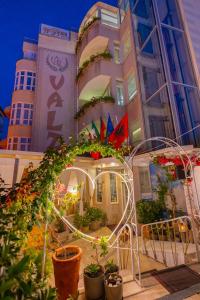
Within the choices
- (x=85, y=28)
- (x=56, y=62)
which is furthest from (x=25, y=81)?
(x=85, y=28)

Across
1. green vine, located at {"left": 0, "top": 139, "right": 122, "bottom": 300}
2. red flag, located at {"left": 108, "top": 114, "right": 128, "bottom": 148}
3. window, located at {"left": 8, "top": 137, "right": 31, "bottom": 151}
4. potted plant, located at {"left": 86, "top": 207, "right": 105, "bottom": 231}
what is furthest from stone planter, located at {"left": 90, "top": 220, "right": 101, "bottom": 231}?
window, located at {"left": 8, "top": 137, "right": 31, "bottom": 151}

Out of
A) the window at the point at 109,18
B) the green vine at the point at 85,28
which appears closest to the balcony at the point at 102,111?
the green vine at the point at 85,28

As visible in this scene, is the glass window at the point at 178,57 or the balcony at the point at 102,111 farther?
the balcony at the point at 102,111

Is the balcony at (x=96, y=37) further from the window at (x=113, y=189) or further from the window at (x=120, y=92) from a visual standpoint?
the window at (x=113, y=189)

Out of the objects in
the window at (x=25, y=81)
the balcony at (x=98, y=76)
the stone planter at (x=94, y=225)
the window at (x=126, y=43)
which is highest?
the window at (x=126, y=43)

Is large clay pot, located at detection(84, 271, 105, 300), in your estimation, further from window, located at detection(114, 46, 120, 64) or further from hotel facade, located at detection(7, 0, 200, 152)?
window, located at detection(114, 46, 120, 64)

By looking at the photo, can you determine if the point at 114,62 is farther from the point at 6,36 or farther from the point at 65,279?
the point at 6,36

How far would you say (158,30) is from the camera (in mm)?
11789

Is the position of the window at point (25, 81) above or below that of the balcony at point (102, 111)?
above

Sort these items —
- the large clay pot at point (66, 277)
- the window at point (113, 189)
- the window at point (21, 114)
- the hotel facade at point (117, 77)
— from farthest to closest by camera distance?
the window at point (21, 114)
the window at point (113, 189)
the hotel facade at point (117, 77)
the large clay pot at point (66, 277)

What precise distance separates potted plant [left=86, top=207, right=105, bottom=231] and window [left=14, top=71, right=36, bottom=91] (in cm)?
1251

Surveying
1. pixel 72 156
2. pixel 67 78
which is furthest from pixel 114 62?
pixel 72 156

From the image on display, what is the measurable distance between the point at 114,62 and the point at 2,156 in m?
11.2

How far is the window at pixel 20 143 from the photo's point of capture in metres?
14.8
